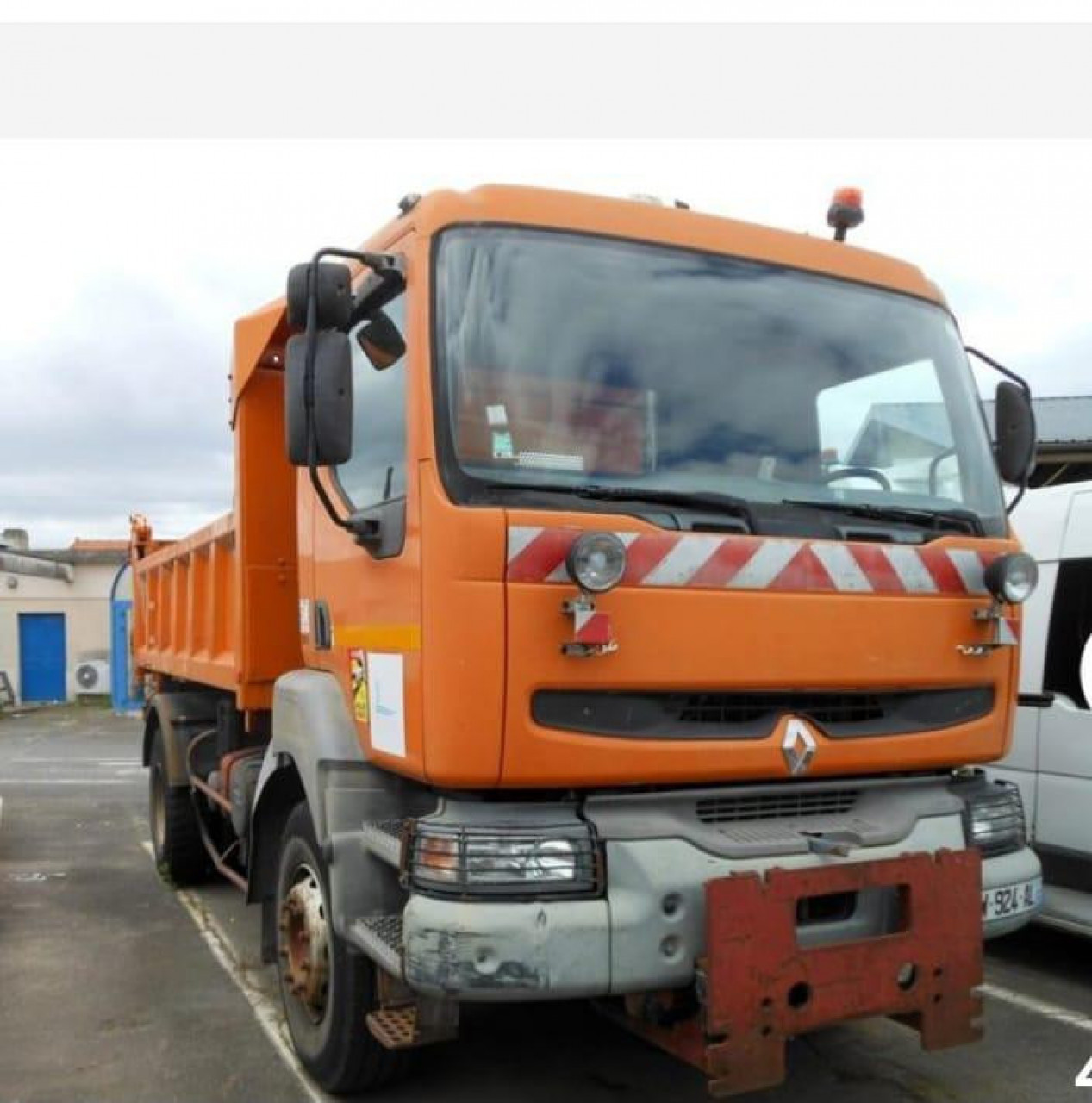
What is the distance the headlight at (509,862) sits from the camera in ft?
9.38

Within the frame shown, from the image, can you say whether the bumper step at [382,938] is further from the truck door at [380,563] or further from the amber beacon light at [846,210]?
the amber beacon light at [846,210]

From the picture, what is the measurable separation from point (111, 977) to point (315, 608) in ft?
8.07

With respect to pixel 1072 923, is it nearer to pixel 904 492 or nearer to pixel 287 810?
pixel 904 492

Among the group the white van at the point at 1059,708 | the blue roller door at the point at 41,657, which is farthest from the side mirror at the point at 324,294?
the blue roller door at the point at 41,657

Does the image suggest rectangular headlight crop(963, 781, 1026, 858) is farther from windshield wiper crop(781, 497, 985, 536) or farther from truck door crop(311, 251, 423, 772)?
truck door crop(311, 251, 423, 772)

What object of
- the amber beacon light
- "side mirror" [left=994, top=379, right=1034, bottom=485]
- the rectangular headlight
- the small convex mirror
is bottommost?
the rectangular headlight

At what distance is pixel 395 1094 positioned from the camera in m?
3.76

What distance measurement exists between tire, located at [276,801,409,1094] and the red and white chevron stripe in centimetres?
140

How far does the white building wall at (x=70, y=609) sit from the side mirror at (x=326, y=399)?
25.8 meters

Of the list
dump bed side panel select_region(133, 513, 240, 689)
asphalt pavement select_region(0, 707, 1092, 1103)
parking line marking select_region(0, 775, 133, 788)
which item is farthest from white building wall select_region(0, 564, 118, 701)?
asphalt pavement select_region(0, 707, 1092, 1103)

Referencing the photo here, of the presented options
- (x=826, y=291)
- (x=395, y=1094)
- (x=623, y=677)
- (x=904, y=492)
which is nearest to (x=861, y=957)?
(x=623, y=677)

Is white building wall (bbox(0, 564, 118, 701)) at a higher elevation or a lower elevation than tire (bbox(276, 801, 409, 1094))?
higher

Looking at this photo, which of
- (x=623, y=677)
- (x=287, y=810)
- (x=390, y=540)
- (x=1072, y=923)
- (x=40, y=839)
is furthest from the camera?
(x=40, y=839)

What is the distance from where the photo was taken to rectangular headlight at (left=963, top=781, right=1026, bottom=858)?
3.53 meters
